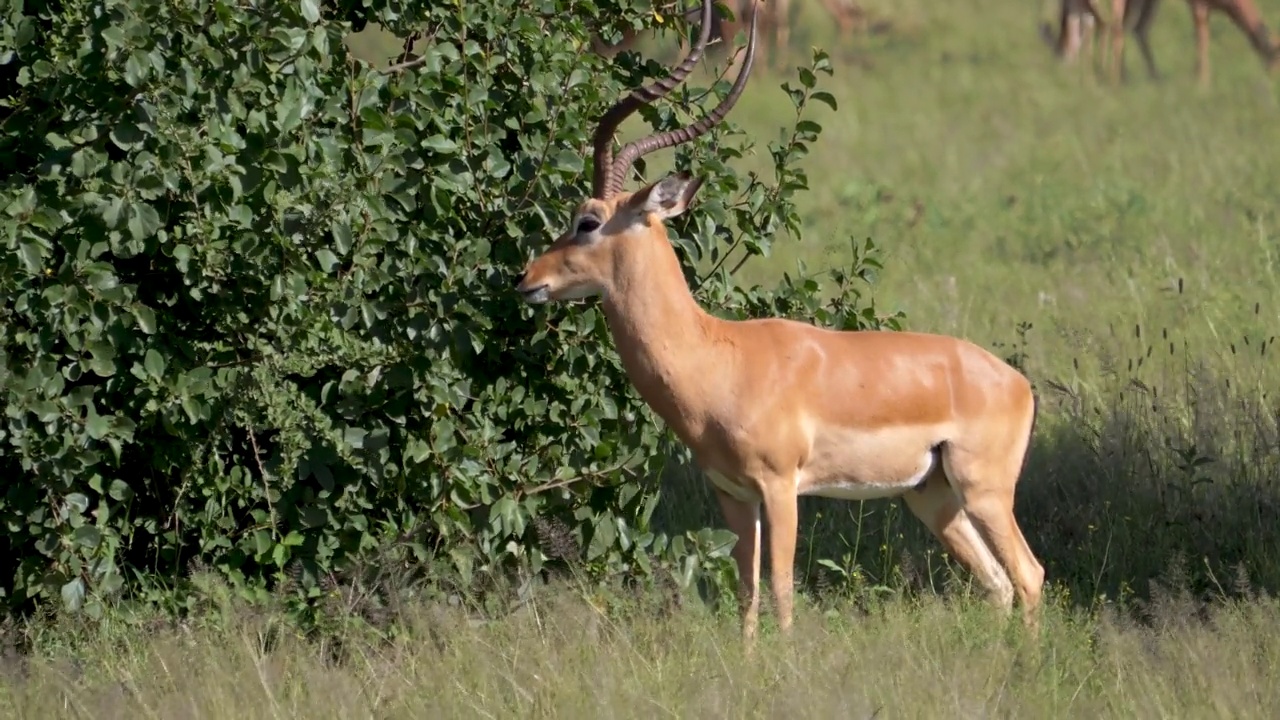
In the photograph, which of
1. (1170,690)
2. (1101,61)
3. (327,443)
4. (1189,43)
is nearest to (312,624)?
(327,443)

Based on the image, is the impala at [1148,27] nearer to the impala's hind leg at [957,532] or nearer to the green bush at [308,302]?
the impala's hind leg at [957,532]

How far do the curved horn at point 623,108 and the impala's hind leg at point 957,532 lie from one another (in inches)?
55.6

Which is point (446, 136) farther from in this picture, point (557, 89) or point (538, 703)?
point (538, 703)

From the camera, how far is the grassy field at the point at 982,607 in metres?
4.77

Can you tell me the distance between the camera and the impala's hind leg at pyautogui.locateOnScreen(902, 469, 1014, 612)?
6012 millimetres

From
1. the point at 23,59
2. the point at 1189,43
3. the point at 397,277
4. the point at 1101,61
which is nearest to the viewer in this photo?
the point at 23,59

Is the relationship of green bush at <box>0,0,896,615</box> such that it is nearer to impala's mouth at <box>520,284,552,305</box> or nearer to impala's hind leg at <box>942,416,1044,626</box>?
impala's mouth at <box>520,284,552,305</box>

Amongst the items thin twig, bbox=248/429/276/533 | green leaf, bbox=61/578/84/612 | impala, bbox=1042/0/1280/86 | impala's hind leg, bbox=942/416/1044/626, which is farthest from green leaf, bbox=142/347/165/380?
impala, bbox=1042/0/1280/86

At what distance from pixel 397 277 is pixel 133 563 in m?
1.32

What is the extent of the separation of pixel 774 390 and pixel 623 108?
36.5 inches

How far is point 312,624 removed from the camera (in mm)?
5562

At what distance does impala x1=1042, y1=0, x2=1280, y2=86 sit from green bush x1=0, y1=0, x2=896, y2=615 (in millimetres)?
13798

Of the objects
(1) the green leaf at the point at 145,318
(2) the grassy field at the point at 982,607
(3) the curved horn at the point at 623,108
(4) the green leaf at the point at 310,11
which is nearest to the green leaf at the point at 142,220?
(1) the green leaf at the point at 145,318

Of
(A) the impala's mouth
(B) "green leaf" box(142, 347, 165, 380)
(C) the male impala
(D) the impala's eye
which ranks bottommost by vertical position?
(C) the male impala
